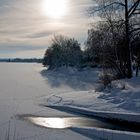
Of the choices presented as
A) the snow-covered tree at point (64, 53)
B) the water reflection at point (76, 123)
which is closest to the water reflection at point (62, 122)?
the water reflection at point (76, 123)

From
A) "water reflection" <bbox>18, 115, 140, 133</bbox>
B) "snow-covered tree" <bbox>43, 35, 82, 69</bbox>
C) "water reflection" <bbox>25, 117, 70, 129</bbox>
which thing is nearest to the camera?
"water reflection" <bbox>18, 115, 140, 133</bbox>

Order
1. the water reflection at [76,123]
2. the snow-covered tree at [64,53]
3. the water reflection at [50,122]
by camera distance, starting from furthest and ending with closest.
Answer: the snow-covered tree at [64,53], the water reflection at [50,122], the water reflection at [76,123]

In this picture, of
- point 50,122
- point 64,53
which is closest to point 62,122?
point 50,122

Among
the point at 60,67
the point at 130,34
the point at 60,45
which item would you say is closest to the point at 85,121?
the point at 130,34

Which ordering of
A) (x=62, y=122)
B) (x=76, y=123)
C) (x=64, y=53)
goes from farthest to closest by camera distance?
(x=64, y=53)
(x=62, y=122)
(x=76, y=123)

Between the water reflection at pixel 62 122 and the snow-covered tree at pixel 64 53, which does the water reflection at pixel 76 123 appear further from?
the snow-covered tree at pixel 64 53

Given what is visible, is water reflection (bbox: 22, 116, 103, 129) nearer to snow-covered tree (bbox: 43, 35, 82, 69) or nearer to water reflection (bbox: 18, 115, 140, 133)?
water reflection (bbox: 18, 115, 140, 133)

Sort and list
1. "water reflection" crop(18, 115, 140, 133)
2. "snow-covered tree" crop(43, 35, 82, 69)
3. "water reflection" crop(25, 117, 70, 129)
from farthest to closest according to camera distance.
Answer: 1. "snow-covered tree" crop(43, 35, 82, 69)
2. "water reflection" crop(25, 117, 70, 129)
3. "water reflection" crop(18, 115, 140, 133)

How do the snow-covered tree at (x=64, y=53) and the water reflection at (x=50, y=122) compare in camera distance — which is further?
the snow-covered tree at (x=64, y=53)

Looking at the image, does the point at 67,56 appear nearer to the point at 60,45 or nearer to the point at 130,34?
the point at 60,45

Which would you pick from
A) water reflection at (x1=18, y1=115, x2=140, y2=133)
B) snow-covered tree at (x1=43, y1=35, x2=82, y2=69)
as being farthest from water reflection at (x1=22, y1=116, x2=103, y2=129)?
snow-covered tree at (x1=43, y1=35, x2=82, y2=69)

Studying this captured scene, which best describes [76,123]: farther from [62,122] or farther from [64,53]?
[64,53]

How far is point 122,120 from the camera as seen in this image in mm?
14414

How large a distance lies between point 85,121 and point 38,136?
3.43 m
